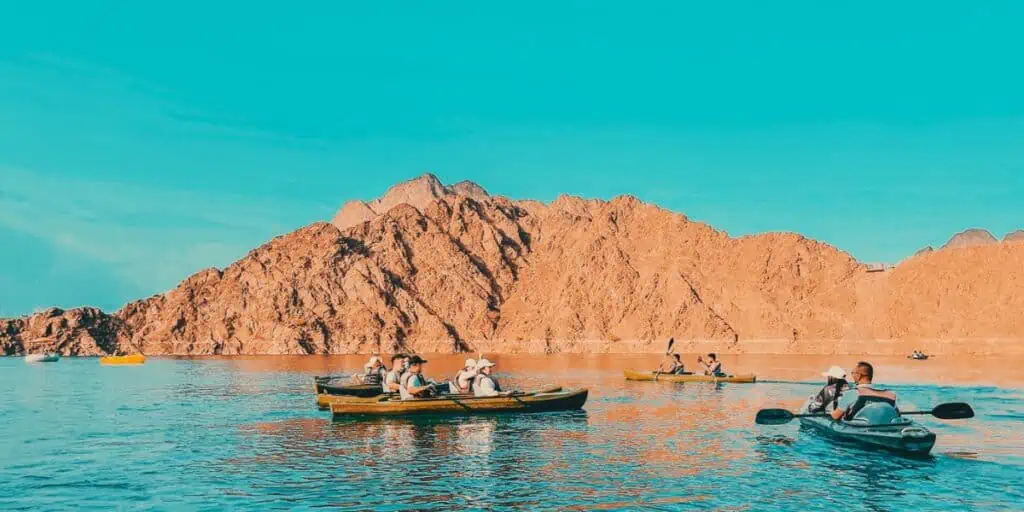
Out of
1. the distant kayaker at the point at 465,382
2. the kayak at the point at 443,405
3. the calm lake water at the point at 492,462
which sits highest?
the distant kayaker at the point at 465,382

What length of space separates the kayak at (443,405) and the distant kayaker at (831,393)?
37.1 feet

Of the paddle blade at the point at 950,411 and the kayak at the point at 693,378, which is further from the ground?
the kayak at the point at 693,378

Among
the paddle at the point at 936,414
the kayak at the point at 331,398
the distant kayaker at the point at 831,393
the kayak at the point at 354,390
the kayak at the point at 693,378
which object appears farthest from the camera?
the kayak at the point at 693,378

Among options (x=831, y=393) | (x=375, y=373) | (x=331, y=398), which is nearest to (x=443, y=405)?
(x=331, y=398)

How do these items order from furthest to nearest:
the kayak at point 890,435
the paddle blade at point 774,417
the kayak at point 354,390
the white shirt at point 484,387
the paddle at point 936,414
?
1. the kayak at point 354,390
2. the white shirt at point 484,387
3. the paddle blade at point 774,417
4. the paddle at point 936,414
5. the kayak at point 890,435

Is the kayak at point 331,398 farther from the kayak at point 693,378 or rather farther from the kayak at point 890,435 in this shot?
the kayak at point 693,378

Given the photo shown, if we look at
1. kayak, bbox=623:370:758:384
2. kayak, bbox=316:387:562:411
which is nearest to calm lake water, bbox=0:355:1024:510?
kayak, bbox=316:387:562:411

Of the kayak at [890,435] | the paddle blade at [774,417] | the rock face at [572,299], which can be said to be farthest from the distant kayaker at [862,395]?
the rock face at [572,299]

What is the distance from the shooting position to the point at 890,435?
78.7ft

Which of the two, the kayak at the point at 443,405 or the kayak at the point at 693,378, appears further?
the kayak at the point at 693,378

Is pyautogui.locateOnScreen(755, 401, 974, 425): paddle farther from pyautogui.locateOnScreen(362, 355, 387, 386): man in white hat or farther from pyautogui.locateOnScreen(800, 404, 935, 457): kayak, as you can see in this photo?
pyautogui.locateOnScreen(362, 355, 387, 386): man in white hat

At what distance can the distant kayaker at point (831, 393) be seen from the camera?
28.8 m

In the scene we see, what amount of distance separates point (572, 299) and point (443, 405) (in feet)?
468

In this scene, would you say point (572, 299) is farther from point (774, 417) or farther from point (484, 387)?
point (774, 417)
